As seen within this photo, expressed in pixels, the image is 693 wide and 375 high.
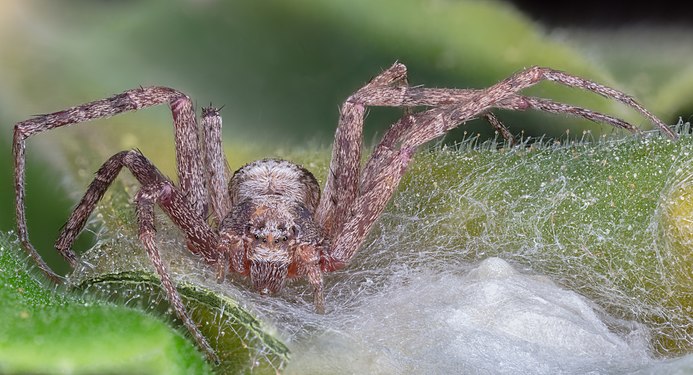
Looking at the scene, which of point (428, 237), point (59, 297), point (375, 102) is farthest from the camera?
point (375, 102)

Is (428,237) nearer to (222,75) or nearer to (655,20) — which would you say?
(222,75)

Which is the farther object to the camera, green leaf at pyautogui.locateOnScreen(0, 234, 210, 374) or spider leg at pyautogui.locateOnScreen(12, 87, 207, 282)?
spider leg at pyautogui.locateOnScreen(12, 87, 207, 282)

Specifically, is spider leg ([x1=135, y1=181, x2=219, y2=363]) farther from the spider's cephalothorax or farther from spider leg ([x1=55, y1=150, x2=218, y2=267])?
the spider's cephalothorax

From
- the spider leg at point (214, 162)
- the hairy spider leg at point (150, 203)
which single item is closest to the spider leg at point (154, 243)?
the hairy spider leg at point (150, 203)

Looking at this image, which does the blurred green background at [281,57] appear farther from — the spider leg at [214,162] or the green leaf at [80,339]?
the green leaf at [80,339]

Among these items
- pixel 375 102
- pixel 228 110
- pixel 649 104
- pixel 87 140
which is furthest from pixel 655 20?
pixel 87 140

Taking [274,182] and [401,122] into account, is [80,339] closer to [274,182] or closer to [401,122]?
[274,182]

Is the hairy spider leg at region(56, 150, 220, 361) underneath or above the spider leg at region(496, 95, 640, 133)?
underneath

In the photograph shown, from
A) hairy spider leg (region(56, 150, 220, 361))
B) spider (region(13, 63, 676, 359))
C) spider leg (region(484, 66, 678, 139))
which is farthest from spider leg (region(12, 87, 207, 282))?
spider leg (region(484, 66, 678, 139))
